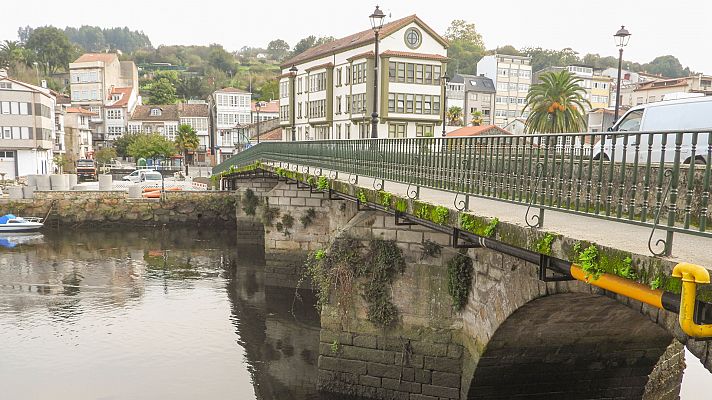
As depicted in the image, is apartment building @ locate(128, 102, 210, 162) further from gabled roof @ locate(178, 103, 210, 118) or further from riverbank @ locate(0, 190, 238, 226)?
riverbank @ locate(0, 190, 238, 226)

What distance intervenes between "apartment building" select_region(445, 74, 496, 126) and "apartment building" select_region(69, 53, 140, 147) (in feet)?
173

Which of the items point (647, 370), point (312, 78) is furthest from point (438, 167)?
point (312, 78)

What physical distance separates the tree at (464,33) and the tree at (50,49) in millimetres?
86535

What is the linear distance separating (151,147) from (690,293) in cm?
7795

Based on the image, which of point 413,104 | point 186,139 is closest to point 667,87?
point 413,104

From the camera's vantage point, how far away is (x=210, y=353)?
18.0 meters

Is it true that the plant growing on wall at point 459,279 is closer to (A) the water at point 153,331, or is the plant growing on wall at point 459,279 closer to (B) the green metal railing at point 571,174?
(B) the green metal railing at point 571,174

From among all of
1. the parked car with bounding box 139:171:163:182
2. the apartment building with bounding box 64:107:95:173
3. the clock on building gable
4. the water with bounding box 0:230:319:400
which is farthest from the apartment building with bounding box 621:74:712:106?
the apartment building with bounding box 64:107:95:173

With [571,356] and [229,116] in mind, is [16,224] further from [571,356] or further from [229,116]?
[229,116]

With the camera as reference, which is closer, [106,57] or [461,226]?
[461,226]

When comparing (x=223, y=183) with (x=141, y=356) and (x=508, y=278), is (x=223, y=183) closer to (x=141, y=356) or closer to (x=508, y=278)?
(x=141, y=356)

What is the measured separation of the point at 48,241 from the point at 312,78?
2506 centimetres

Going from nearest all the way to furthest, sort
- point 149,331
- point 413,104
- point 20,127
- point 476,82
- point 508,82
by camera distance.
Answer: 1. point 149,331
2. point 413,104
3. point 20,127
4. point 476,82
5. point 508,82

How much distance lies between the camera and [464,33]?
132250mm
